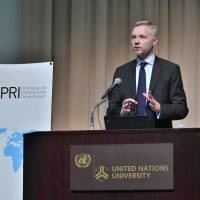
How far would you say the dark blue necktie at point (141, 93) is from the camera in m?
3.07

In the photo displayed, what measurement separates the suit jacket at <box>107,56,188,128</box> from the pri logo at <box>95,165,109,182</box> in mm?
606

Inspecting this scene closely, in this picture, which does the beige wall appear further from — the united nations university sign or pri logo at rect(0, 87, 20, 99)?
the united nations university sign

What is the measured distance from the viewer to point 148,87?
124 inches

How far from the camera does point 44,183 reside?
250cm

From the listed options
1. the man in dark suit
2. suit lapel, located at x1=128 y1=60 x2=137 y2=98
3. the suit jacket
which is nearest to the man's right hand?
the man in dark suit

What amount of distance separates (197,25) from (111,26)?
816 millimetres

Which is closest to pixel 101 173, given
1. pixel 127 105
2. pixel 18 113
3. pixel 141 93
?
pixel 127 105

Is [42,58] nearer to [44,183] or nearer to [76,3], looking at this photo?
[76,3]

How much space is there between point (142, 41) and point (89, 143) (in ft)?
3.25

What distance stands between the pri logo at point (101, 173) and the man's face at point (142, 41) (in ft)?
3.33

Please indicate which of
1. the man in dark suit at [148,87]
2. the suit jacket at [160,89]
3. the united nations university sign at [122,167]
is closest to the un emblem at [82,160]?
the united nations university sign at [122,167]

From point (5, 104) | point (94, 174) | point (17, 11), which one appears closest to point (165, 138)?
point (94, 174)

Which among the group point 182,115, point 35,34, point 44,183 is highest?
point 35,34

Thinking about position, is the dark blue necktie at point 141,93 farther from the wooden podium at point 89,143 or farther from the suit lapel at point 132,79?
the wooden podium at point 89,143
